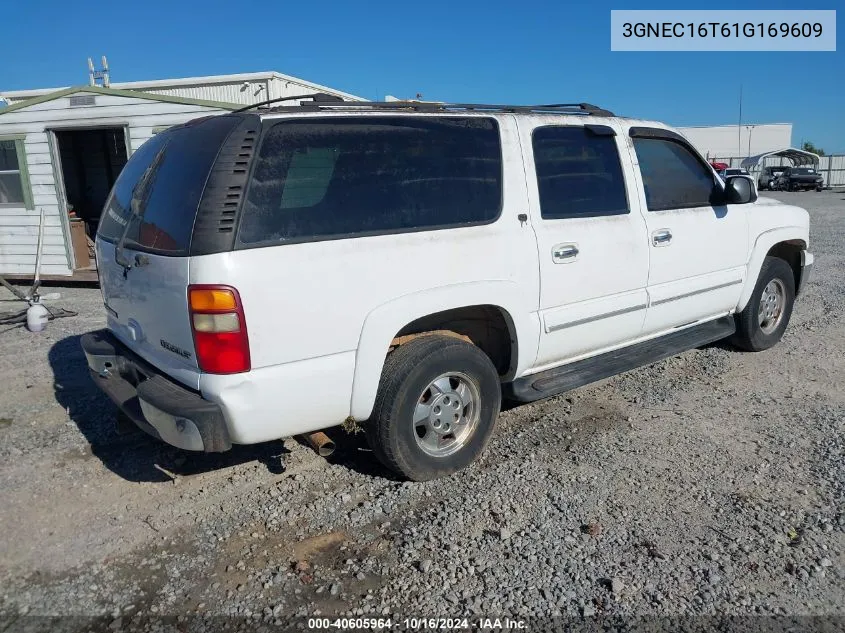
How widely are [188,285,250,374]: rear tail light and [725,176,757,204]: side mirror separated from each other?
3.85m

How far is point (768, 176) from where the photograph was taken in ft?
129

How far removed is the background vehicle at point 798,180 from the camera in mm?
36906

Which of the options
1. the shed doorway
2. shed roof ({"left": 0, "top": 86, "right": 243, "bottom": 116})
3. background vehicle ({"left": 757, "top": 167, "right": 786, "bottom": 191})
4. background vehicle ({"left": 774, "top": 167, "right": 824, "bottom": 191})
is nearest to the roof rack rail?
shed roof ({"left": 0, "top": 86, "right": 243, "bottom": 116})

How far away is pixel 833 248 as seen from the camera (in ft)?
42.2

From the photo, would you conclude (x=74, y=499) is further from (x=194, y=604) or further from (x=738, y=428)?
(x=738, y=428)

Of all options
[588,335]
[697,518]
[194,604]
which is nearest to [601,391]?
[588,335]

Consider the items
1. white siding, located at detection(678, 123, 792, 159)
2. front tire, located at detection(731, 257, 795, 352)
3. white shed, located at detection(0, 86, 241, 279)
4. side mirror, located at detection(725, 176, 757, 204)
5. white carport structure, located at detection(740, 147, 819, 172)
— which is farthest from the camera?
white siding, located at detection(678, 123, 792, 159)

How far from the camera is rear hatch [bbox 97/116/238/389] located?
9.94 ft

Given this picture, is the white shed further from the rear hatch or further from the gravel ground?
the rear hatch

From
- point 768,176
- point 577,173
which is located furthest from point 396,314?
point 768,176

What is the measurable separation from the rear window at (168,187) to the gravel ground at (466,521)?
1425 millimetres

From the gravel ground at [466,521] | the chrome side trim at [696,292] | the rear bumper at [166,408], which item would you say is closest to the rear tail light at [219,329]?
the rear bumper at [166,408]

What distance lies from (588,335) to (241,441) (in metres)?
2.32

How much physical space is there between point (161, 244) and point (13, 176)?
30.0ft
